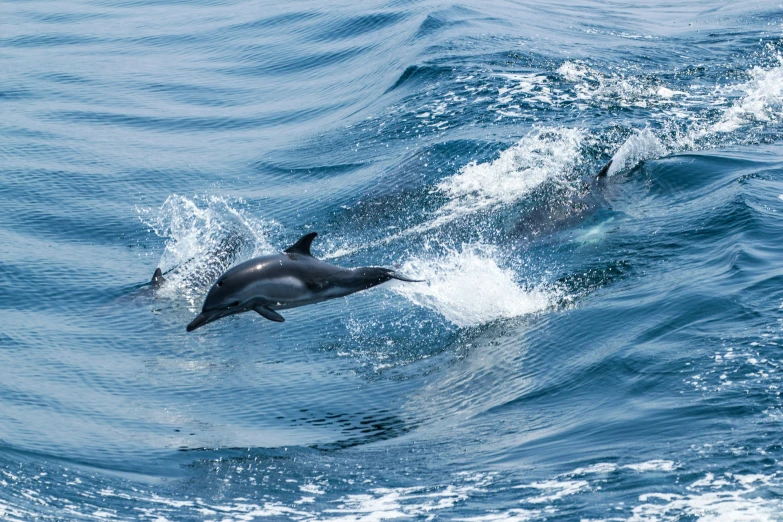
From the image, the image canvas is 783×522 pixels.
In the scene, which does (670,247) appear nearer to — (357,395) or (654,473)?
(357,395)

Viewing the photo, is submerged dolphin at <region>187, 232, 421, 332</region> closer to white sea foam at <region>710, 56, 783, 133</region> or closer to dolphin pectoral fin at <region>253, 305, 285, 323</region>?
dolphin pectoral fin at <region>253, 305, 285, 323</region>

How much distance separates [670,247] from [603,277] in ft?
4.60

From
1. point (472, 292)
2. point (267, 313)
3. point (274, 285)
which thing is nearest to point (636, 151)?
point (472, 292)

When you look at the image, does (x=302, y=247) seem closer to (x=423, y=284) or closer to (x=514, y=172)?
(x=423, y=284)

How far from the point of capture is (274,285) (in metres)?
11.8

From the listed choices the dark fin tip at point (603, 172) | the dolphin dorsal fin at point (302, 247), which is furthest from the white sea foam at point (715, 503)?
the dark fin tip at point (603, 172)

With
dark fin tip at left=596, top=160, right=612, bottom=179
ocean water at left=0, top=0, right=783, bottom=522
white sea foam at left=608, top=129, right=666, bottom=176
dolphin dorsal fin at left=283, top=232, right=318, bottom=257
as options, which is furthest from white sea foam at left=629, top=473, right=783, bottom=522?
white sea foam at left=608, top=129, right=666, bottom=176

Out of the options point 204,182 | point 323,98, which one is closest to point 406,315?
point 204,182

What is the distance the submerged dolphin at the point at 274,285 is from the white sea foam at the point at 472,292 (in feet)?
10.1

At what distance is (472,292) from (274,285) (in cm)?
448

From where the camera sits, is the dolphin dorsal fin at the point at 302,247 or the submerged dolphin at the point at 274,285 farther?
the dolphin dorsal fin at the point at 302,247

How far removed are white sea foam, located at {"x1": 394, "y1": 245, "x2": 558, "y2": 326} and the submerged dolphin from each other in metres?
3.08

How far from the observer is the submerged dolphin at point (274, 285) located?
11.8 m

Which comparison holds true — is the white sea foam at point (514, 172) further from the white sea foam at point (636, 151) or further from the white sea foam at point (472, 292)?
the white sea foam at point (472, 292)
